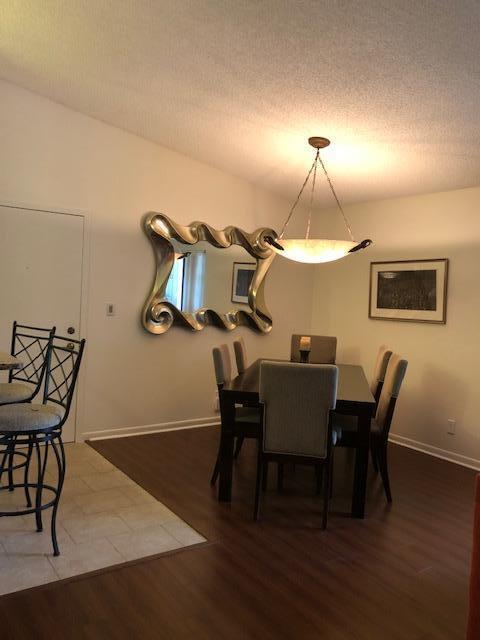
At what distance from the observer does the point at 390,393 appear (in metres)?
3.33

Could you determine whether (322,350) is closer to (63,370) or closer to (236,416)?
(236,416)

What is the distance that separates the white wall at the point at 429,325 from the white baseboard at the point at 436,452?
0.6 inches

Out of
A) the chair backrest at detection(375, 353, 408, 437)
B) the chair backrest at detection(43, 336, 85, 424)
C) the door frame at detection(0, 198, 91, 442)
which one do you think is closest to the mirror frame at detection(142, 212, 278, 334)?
the door frame at detection(0, 198, 91, 442)

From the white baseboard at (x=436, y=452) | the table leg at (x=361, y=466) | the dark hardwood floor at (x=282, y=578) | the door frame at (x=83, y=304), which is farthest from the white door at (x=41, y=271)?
the white baseboard at (x=436, y=452)

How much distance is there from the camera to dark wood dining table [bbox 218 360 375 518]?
3049 millimetres

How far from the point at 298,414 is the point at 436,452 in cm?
218

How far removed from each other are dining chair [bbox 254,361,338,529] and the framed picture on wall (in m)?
2.10

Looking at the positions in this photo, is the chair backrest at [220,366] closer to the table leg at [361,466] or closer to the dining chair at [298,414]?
the dining chair at [298,414]

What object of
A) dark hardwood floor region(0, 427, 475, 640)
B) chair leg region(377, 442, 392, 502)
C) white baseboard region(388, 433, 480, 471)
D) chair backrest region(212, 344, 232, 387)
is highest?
chair backrest region(212, 344, 232, 387)

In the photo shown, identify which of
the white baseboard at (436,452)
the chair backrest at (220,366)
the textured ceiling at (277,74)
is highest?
the textured ceiling at (277,74)

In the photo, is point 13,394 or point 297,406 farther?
point 297,406

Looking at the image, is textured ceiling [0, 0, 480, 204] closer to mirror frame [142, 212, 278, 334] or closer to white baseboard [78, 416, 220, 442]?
mirror frame [142, 212, 278, 334]

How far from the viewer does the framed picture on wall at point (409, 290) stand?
14.8 ft

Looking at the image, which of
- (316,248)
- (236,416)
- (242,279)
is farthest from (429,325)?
(236,416)
